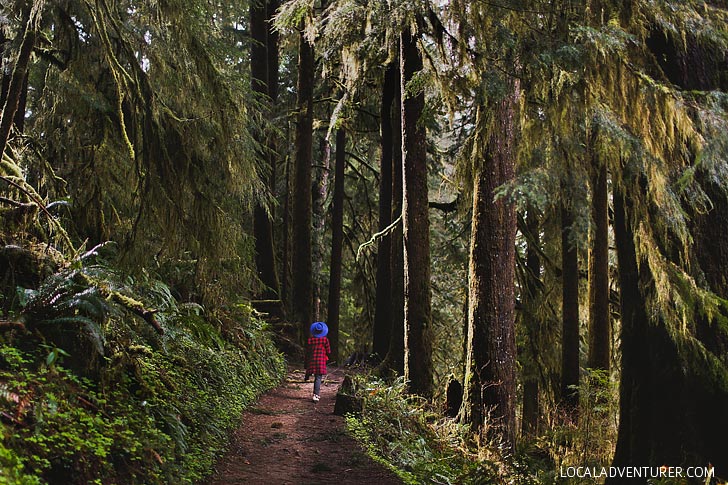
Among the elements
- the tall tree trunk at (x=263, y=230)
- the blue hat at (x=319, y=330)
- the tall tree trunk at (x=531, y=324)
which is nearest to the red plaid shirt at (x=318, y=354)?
the blue hat at (x=319, y=330)

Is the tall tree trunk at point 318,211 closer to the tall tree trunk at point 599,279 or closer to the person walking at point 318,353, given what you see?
the person walking at point 318,353

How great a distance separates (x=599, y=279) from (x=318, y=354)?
592 cm

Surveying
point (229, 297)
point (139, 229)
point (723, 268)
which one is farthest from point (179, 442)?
point (229, 297)

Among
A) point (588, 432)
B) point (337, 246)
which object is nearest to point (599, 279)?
point (588, 432)

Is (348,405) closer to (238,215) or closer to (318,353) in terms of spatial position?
(318,353)

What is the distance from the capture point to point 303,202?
1630 cm

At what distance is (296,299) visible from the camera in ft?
54.2

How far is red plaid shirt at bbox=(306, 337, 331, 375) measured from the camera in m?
11.0

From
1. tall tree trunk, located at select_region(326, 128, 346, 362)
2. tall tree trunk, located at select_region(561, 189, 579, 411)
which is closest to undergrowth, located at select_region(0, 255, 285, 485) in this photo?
tall tree trunk, located at select_region(561, 189, 579, 411)

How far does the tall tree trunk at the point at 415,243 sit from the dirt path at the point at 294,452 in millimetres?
1767

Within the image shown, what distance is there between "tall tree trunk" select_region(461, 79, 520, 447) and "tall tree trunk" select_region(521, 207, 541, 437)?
4958 mm

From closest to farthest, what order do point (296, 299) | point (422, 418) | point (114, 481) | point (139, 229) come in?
point (114, 481)
point (139, 229)
point (422, 418)
point (296, 299)

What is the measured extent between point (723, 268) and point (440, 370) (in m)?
19.8

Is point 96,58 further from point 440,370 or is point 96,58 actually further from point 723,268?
point 440,370
